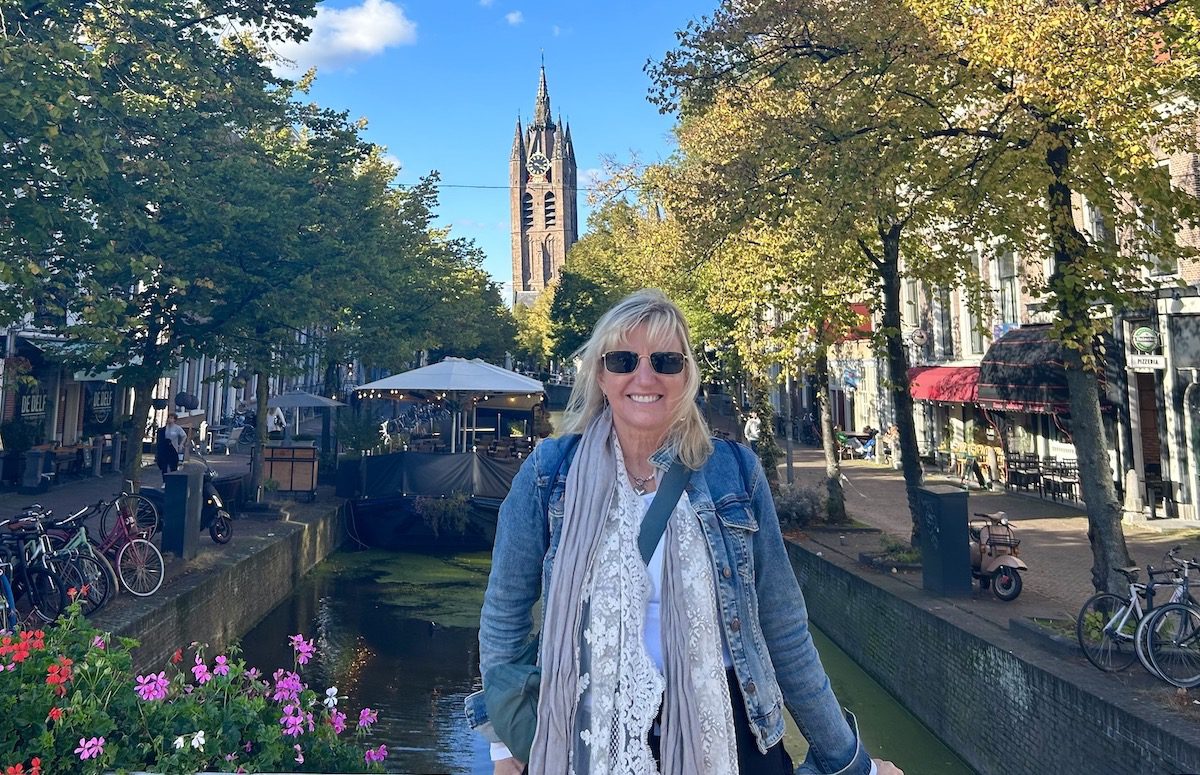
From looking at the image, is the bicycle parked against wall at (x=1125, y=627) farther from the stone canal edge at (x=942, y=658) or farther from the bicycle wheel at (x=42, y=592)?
the bicycle wheel at (x=42, y=592)

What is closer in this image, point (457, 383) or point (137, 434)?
point (137, 434)

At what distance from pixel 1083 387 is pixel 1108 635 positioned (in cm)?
273

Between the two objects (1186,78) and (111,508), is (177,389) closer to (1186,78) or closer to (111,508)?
(111,508)

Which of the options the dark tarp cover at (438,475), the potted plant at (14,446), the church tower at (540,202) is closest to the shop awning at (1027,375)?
the dark tarp cover at (438,475)

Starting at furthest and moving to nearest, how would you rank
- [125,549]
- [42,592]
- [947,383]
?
[947,383] < [125,549] < [42,592]

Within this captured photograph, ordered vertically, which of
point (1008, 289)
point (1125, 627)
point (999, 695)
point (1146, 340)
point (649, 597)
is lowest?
point (999, 695)

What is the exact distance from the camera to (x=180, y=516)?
33.2ft

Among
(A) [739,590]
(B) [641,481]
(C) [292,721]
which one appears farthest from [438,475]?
(A) [739,590]

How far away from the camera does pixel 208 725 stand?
3230mm

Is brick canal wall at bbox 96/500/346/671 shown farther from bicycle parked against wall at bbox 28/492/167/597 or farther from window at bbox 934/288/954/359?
window at bbox 934/288/954/359

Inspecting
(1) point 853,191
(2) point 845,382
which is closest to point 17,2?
(1) point 853,191

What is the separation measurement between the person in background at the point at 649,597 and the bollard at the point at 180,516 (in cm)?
955

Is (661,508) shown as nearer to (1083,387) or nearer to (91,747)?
(91,747)

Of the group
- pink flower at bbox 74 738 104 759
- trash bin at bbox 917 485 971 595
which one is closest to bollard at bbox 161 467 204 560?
pink flower at bbox 74 738 104 759
